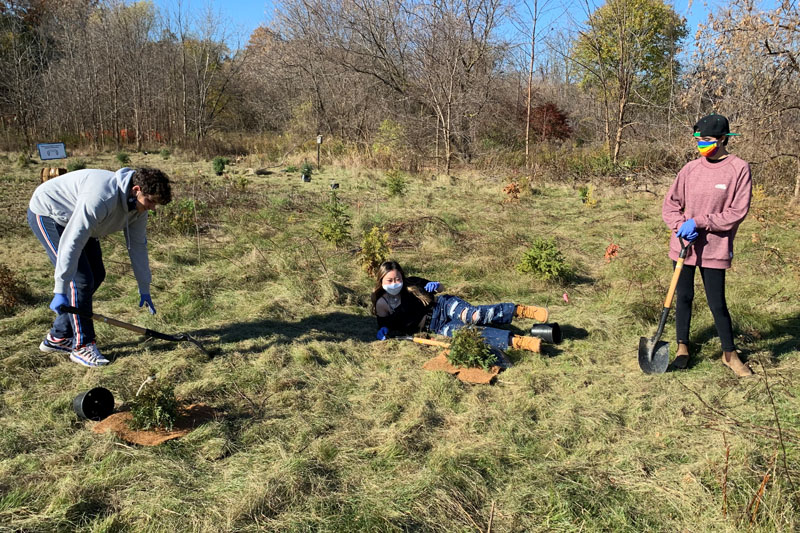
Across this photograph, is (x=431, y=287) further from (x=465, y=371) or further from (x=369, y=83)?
(x=369, y=83)

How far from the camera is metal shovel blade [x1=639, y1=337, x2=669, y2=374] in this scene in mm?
3777

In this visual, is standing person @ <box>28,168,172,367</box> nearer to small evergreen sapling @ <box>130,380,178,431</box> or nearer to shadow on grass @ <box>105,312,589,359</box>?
shadow on grass @ <box>105,312,589,359</box>

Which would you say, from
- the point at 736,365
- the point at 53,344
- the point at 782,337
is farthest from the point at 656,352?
the point at 53,344

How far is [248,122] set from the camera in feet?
99.5

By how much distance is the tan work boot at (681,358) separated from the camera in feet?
12.4

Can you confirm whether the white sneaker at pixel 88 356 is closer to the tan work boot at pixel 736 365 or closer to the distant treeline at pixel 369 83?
the tan work boot at pixel 736 365

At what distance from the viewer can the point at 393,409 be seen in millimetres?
3420

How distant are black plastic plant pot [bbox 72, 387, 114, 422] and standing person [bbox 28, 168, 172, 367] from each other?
0.65 meters

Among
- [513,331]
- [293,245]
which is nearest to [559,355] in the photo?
[513,331]

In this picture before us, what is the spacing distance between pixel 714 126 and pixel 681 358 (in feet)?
5.04

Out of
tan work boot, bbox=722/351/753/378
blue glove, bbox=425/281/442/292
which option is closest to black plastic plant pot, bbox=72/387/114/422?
blue glove, bbox=425/281/442/292

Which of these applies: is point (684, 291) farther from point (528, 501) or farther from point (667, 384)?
point (528, 501)

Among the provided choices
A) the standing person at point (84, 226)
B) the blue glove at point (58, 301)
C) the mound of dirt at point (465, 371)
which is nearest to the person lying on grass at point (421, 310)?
the mound of dirt at point (465, 371)

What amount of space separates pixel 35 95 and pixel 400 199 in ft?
54.9
